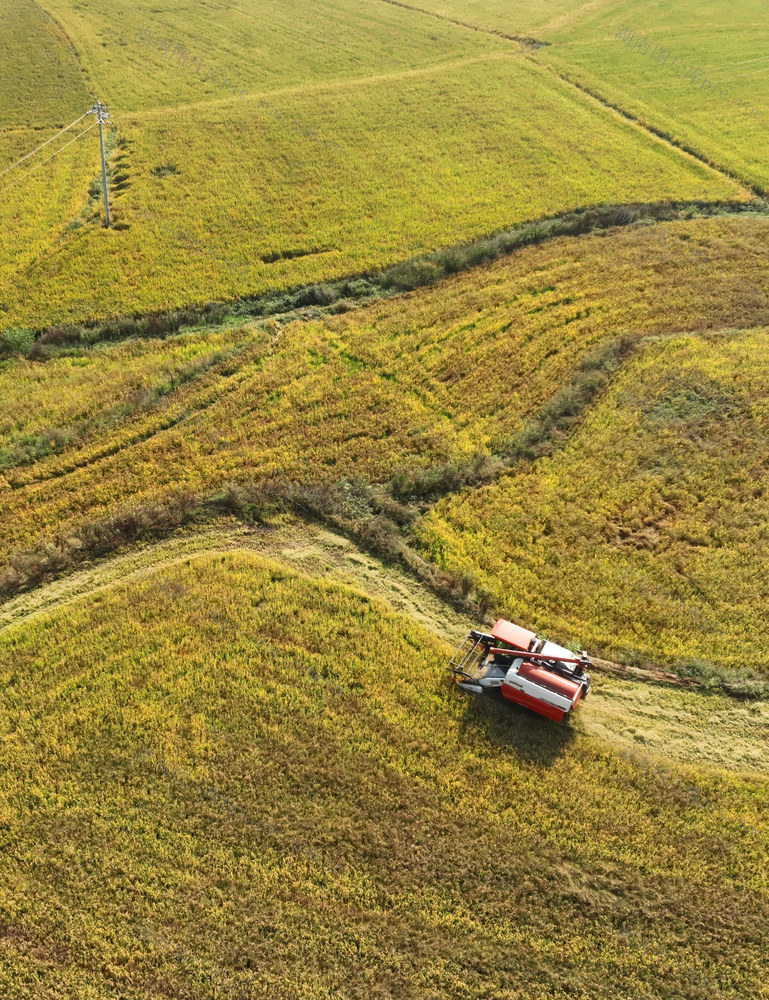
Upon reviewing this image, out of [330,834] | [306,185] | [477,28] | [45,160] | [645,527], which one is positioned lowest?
[330,834]

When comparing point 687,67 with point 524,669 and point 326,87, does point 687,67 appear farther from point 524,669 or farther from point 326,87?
point 524,669

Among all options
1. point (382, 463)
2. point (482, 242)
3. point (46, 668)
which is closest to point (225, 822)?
point (46, 668)

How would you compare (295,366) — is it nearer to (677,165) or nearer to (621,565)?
(621,565)

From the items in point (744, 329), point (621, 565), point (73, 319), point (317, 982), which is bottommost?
point (317, 982)

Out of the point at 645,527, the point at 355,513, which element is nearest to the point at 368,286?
the point at 355,513

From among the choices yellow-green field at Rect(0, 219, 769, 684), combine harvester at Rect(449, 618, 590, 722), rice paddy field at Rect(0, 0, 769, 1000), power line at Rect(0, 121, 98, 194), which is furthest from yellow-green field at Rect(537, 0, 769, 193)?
combine harvester at Rect(449, 618, 590, 722)

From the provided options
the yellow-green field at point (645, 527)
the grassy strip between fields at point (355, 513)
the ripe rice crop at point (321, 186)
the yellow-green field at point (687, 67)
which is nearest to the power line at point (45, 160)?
the ripe rice crop at point (321, 186)

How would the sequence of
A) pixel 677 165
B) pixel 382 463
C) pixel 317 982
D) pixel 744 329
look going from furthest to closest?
pixel 677 165 < pixel 744 329 < pixel 382 463 < pixel 317 982
